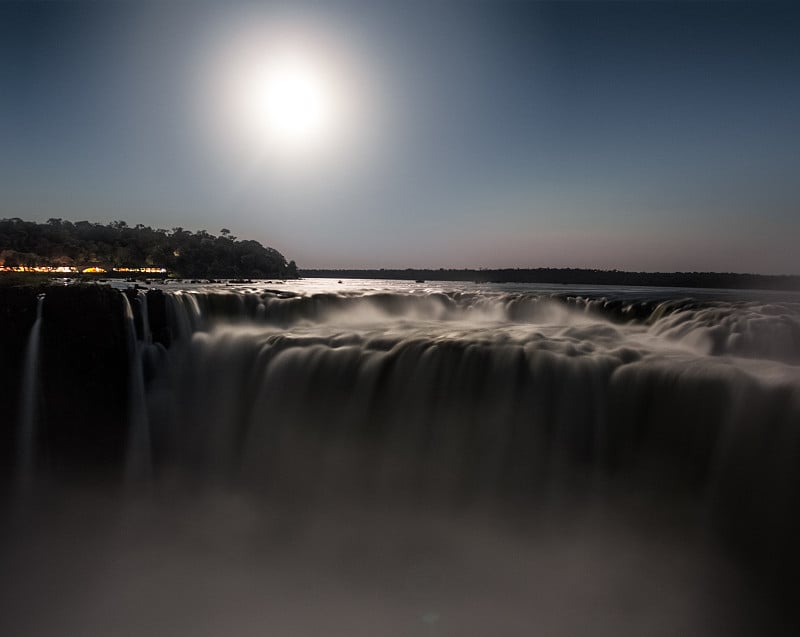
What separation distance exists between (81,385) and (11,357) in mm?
1515

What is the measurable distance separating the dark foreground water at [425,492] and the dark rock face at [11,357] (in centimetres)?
24

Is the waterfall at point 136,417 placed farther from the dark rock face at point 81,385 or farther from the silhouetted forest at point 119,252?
the silhouetted forest at point 119,252

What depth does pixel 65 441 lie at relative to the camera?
973 cm

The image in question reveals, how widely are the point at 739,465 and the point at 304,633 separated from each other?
722 cm

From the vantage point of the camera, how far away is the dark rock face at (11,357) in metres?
9.46

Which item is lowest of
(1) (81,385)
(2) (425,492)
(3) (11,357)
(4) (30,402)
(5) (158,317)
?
(2) (425,492)

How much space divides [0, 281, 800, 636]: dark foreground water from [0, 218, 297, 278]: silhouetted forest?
2754 inches

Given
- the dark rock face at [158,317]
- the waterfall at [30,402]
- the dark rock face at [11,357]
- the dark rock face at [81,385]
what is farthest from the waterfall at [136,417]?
the dark rock face at [11,357]

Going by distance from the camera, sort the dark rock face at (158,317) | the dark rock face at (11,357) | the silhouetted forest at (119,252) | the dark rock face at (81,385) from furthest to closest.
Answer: the silhouetted forest at (119,252), the dark rock face at (158,317), the dark rock face at (81,385), the dark rock face at (11,357)

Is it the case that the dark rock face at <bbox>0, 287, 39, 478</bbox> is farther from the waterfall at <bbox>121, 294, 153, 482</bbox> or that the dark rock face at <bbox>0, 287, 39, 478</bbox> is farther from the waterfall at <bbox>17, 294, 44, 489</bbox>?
the waterfall at <bbox>121, 294, 153, 482</bbox>

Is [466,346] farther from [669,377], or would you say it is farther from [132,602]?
[132,602]

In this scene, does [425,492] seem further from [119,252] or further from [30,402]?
[119,252]

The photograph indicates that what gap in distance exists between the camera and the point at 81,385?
9.84 metres

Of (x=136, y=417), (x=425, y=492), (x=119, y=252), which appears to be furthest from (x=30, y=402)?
(x=119, y=252)
